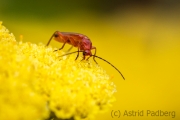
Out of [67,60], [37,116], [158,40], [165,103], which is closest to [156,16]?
[158,40]

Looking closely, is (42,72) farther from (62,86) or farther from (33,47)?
(33,47)

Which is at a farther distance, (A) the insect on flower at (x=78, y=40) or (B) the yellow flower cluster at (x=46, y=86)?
(A) the insect on flower at (x=78, y=40)

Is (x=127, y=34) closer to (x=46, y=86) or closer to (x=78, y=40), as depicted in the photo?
(x=78, y=40)

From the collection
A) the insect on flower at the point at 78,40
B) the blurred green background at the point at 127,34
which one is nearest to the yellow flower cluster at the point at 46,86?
the insect on flower at the point at 78,40

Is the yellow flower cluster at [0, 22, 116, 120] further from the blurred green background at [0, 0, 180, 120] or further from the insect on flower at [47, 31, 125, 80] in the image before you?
the blurred green background at [0, 0, 180, 120]

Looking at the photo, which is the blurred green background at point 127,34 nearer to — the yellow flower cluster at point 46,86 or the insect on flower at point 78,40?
the insect on flower at point 78,40
